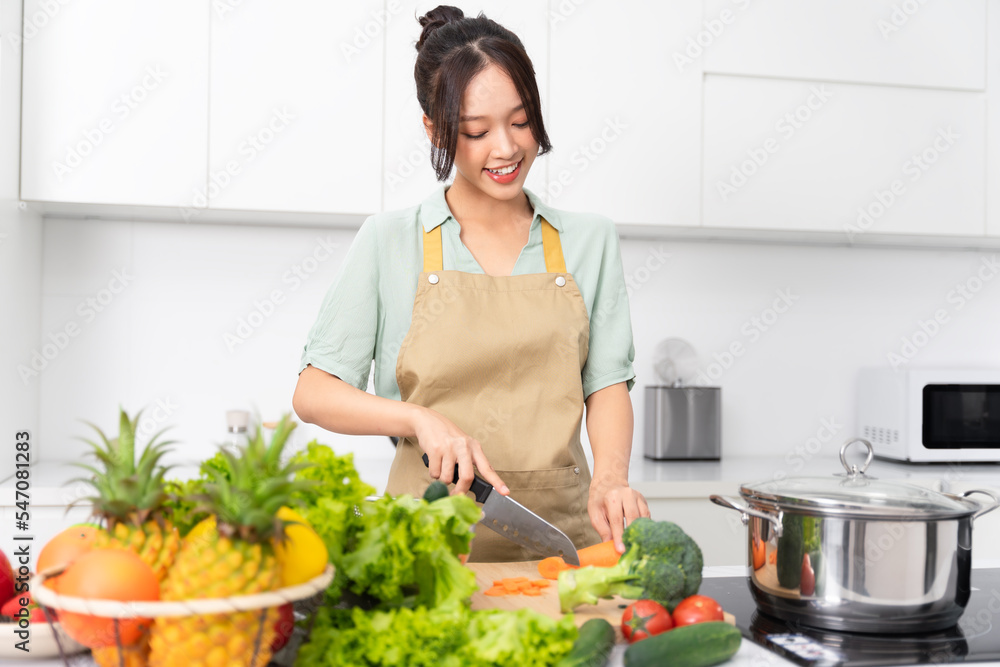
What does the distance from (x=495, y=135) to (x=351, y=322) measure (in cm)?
Result: 36

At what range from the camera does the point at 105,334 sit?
2.45m

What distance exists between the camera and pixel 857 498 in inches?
33.7

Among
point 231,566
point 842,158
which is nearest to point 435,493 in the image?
point 231,566

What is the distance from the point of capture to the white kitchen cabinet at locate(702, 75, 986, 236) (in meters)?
2.43

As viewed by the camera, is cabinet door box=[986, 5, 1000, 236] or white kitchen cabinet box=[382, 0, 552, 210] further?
cabinet door box=[986, 5, 1000, 236]

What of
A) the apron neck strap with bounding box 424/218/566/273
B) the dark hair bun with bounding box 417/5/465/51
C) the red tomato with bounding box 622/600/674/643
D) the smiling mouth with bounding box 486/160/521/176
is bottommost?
the red tomato with bounding box 622/600/674/643

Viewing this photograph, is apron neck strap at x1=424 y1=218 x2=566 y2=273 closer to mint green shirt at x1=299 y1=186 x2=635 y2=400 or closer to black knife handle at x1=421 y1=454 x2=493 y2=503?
mint green shirt at x1=299 y1=186 x2=635 y2=400

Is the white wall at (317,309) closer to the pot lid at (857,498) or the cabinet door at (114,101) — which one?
the cabinet door at (114,101)

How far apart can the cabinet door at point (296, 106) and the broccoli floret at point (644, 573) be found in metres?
1.57

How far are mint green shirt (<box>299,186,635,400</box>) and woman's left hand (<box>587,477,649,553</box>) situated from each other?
9.6 inches

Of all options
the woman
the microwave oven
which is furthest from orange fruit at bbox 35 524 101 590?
the microwave oven

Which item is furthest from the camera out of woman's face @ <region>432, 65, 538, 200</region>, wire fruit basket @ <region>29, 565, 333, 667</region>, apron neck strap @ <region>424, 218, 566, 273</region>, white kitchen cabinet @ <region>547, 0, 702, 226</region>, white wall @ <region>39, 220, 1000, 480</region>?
white wall @ <region>39, 220, 1000, 480</region>

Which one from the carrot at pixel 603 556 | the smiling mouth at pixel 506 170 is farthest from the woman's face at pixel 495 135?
the carrot at pixel 603 556

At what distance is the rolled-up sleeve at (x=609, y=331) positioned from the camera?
1.36m
